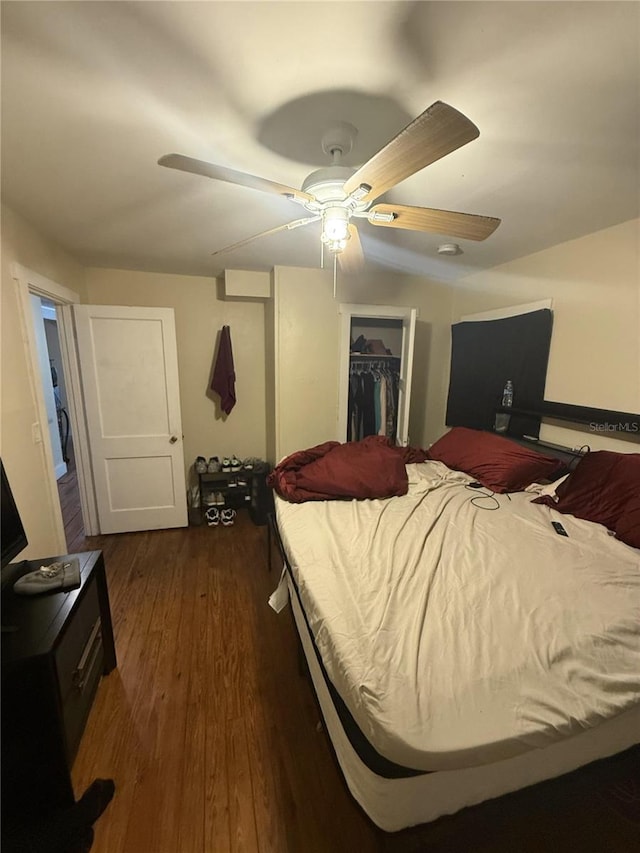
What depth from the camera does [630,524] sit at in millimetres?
1757

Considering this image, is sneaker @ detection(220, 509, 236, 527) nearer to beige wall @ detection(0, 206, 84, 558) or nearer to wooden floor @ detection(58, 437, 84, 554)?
wooden floor @ detection(58, 437, 84, 554)

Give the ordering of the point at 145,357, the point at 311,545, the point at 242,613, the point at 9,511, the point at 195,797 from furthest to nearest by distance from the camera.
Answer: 1. the point at 145,357
2. the point at 242,613
3. the point at 311,545
4. the point at 9,511
5. the point at 195,797

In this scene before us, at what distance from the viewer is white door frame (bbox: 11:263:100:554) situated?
78.5 inches

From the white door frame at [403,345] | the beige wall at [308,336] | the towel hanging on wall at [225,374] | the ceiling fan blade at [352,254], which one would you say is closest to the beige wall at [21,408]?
the beige wall at [308,336]

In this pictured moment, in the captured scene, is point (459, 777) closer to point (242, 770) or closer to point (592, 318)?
point (242, 770)

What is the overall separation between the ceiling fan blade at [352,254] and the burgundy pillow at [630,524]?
1941 mm

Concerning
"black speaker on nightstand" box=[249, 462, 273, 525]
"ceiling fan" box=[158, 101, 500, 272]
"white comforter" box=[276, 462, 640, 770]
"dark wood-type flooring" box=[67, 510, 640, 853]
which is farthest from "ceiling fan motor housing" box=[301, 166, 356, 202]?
"black speaker on nightstand" box=[249, 462, 273, 525]

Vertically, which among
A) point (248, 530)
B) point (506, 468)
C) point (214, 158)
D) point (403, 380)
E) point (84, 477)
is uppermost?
point (214, 158)

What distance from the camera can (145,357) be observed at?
10.1 feet

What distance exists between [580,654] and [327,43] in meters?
1.96

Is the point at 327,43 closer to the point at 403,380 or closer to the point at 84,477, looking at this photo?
the point at 403,380

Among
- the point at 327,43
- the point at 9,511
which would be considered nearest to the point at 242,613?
the point at 9,511

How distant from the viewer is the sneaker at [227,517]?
343 cm

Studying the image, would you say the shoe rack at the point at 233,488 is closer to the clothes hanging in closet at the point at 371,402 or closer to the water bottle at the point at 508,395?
the clothes hanging in closet at the point at 371,402
